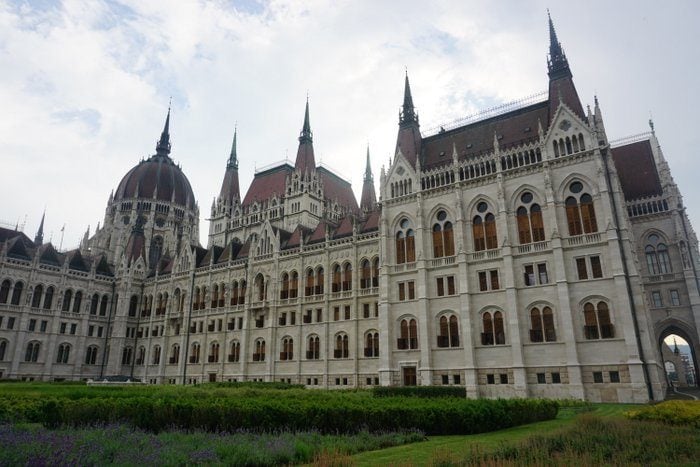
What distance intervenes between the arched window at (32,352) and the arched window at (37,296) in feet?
17.8

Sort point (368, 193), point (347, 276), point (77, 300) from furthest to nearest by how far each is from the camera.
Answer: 1. point (368, 193)
2. point (77, 300)
3. point (347, 276)

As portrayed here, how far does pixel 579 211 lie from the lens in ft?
130

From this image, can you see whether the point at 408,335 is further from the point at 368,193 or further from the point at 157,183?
the point at 157,183

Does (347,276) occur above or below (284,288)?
above

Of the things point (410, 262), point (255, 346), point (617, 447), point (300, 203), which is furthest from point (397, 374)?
point (300, 203)

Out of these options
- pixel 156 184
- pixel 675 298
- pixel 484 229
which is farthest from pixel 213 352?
pixel 675 298

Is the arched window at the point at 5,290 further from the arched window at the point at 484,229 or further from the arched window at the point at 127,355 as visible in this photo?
the arched window at the point at 484,229

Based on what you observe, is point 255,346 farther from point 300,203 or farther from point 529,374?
point 529,374

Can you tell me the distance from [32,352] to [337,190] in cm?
5338

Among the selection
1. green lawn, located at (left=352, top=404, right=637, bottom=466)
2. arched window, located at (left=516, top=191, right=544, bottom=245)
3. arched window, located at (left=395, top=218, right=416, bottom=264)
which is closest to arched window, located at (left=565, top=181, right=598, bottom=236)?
arched window, located at (left=516, top=191, right=544, bottom=245)

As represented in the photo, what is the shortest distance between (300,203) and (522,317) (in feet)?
142

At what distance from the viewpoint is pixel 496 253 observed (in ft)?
138

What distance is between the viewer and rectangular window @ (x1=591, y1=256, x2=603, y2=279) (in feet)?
123

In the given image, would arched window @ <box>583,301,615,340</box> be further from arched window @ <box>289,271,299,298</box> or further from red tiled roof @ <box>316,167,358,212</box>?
red tiled roof @ <box>316,167,358,212</box>
